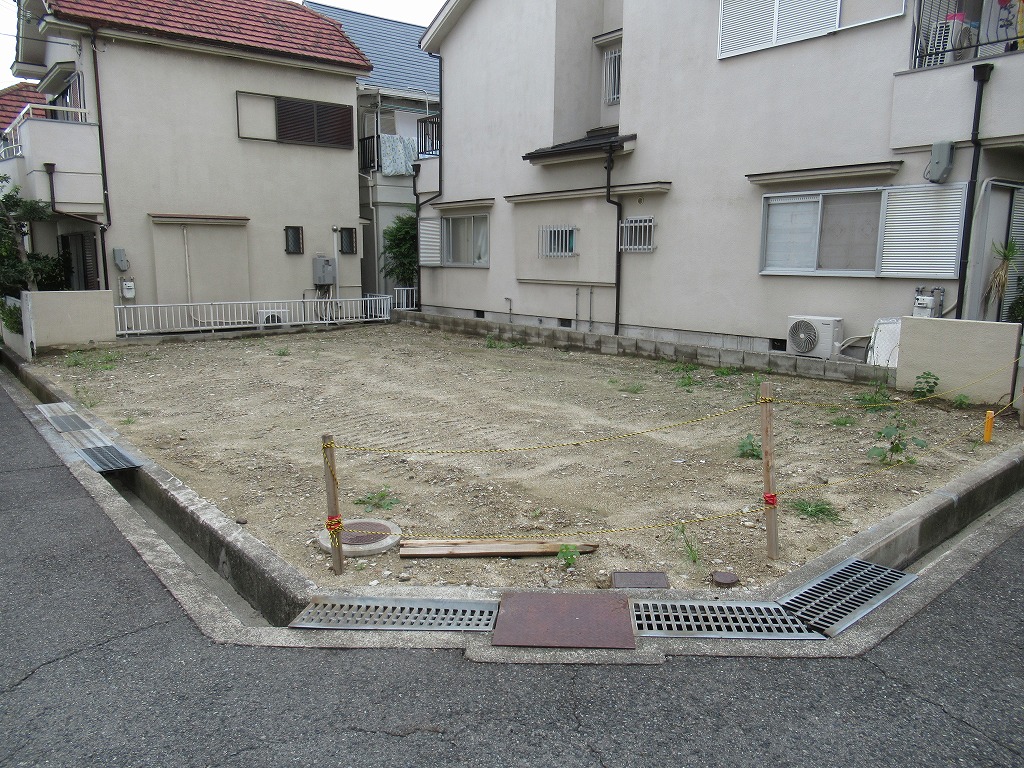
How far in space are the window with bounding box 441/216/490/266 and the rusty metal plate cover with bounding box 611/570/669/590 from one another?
13077 mm

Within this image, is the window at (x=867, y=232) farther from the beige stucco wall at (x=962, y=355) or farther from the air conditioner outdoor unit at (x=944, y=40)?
the air conditioner outdoor unit at (x=944, y=40)

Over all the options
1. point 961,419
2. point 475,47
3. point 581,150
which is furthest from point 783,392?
point 475,47

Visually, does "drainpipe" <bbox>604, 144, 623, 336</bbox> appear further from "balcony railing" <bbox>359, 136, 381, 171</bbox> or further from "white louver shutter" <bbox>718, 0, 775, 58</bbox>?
"balcony railing" <bbox>359, 136, 381, 171</bbox>

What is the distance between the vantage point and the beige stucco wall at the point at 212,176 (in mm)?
15844

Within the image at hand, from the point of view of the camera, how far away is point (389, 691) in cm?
330

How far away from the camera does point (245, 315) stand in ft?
56.4

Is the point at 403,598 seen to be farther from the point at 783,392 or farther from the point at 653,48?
the point at 653,48

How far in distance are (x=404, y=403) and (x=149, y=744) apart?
658 centimetres

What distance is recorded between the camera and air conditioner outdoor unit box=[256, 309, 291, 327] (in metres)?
17.0

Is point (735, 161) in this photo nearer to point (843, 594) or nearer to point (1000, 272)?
point (1000, 272)

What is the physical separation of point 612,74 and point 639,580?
13431mm

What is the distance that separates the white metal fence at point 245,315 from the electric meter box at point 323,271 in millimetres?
823

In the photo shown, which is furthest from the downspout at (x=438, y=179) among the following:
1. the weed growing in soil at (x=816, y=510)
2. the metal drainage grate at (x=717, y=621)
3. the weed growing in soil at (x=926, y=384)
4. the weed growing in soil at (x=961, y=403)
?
the metal drainage grate at (x=717, y=621)

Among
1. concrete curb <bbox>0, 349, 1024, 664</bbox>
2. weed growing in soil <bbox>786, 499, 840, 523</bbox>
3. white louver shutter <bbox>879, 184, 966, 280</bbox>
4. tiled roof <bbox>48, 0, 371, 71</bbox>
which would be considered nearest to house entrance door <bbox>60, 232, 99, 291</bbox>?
tiled roof <bbox>48, 0, 371, 71</bbox>
